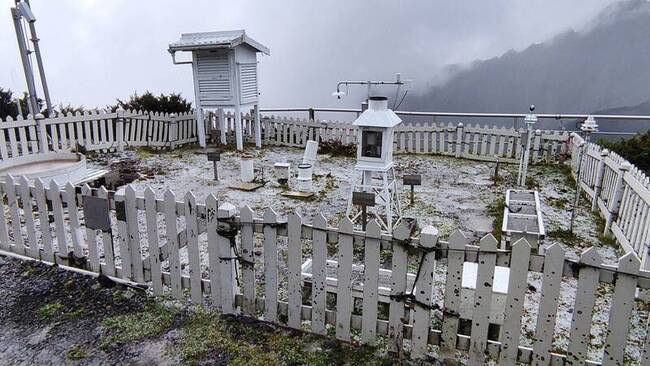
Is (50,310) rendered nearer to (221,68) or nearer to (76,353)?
(76,353)

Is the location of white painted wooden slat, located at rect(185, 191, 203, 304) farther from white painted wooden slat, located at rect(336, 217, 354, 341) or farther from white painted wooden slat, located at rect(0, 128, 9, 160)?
white painted wooden slat, located at rect(0, 128, 9, 160)

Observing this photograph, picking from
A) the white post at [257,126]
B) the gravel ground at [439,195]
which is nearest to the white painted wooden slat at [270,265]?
the gravel ground at [439,195]

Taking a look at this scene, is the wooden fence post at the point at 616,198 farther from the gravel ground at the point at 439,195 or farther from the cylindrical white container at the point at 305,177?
the cylindrical white container at the point at 305,177

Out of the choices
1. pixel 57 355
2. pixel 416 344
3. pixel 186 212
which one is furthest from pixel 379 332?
pixel 57 355

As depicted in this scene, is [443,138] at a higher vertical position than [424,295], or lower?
higher

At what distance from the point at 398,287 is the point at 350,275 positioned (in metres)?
0.34

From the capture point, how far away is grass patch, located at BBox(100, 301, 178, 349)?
10.5 feet

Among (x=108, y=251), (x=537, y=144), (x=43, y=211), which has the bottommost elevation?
(x=108, y=251)

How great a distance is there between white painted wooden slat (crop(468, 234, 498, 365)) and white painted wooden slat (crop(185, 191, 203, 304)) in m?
2.15

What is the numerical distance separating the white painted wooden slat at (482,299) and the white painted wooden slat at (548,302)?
297 millimetres

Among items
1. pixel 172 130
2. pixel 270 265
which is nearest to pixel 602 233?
pixel 270 265

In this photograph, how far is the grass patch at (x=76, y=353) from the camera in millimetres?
3010

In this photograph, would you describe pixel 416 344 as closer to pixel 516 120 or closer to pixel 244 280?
pixel 244 280

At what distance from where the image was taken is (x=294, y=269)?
3.18 meters
